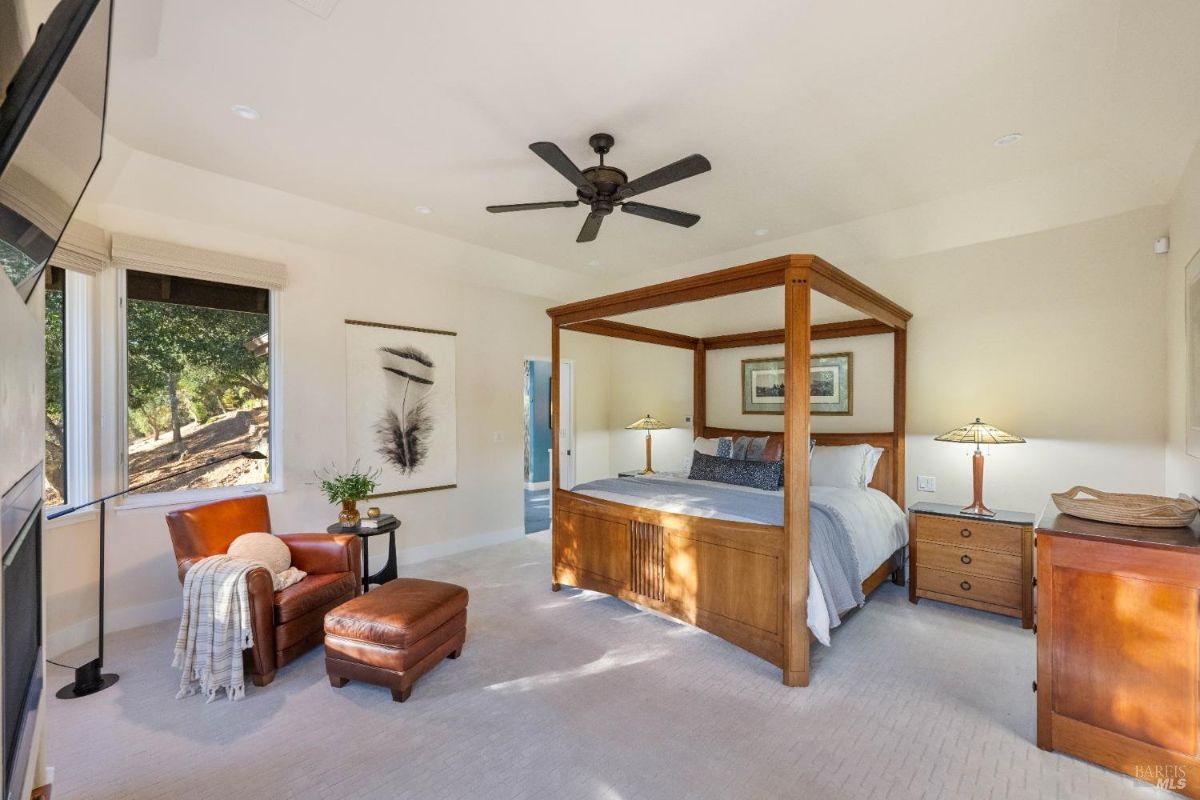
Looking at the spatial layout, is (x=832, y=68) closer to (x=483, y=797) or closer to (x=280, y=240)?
(x=483, y=797)

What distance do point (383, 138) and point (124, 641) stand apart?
345 centimetres

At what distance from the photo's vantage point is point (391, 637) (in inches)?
99.3

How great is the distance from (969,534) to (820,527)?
1285mm

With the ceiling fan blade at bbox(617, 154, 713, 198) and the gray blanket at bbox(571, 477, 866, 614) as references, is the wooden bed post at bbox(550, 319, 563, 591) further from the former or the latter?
the ceiling fan blade at bbox(617, 154, 713, 198)

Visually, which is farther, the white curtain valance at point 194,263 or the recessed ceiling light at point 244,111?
the white curtain valance at point 194,263

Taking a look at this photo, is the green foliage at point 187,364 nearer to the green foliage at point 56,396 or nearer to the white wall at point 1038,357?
the green foliage at point 56,396

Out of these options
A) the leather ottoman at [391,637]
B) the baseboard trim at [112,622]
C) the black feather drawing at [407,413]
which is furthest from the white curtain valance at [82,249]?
the leather ottoman at [391,637]

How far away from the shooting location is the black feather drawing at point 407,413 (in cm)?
467

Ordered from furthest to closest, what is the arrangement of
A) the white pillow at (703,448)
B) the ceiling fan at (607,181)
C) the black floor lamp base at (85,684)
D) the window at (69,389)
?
the white pillow at (703,448), the window at (69,389), the black floor lamp base at (85,684), the ceiling fan at (607,181)

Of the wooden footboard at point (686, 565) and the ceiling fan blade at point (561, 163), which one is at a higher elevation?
the ceiling fan blade at point (561, 163)

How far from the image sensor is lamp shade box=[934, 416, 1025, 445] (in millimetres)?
3462

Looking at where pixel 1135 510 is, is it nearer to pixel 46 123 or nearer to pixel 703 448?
pixel 703 448

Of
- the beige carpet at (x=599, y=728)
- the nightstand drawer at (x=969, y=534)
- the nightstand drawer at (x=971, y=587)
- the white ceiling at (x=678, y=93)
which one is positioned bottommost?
the beige carpet at (x=599, y=728)

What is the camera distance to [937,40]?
2.14 metres
